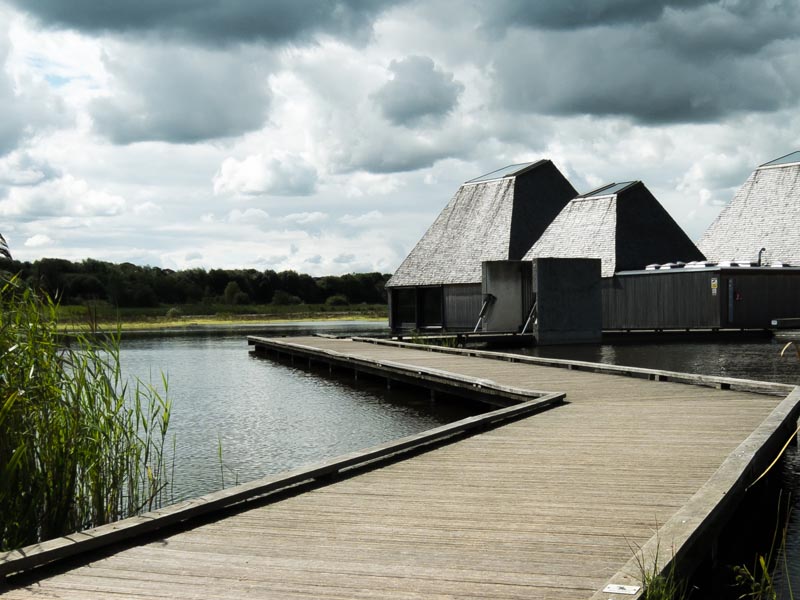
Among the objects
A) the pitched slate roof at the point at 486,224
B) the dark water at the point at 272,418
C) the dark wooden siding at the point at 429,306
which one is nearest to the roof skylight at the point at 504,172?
the pitched slate roof at the point at 486,224

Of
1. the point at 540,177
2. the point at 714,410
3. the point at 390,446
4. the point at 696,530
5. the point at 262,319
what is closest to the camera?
the point at 696,530

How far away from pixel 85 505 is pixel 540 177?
31643 millimetres

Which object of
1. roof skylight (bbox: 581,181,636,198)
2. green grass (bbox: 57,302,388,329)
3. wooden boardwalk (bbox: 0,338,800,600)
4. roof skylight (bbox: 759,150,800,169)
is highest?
roof skylight (bbox: 759,150,800,169)

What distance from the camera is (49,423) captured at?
207 inches

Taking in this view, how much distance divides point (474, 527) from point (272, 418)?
27.3 feet

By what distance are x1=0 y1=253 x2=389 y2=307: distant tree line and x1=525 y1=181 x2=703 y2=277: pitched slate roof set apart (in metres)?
36.3

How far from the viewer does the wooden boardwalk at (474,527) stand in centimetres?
338

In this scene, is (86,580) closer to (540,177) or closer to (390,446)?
(390,446)

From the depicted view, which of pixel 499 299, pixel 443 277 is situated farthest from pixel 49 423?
pixel 443 277

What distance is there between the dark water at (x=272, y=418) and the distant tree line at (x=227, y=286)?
141ft

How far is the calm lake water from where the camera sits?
873 cm

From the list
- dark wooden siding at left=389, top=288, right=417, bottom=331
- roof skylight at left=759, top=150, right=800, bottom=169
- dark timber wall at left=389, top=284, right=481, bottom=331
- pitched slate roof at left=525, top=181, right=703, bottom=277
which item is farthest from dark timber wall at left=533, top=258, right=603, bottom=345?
roof skylight at left=759, top=150, right=800, bottom=169

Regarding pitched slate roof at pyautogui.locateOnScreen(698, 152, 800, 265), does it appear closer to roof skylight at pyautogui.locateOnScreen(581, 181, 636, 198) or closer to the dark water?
roof skylight at pyautogui.locateOnScreen(581, 181, 636, 198)

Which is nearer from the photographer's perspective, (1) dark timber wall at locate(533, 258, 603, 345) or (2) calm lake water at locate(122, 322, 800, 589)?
(2) calm lake water at locate(122, 322, 800, 589)
